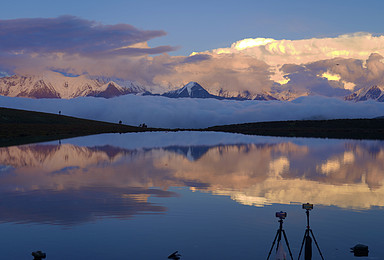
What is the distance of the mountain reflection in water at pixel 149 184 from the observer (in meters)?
28.5

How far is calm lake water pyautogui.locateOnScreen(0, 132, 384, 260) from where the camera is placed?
20.5m

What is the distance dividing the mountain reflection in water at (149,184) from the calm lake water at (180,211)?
0.27ft

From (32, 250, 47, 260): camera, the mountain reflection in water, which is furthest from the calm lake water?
(32, 250, 47, 260): camera

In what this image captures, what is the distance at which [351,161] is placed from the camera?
206 ft

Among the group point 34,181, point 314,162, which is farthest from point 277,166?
point 34,181

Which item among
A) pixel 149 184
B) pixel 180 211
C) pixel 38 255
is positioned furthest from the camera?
pixel 149 184

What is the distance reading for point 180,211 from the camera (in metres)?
28.1

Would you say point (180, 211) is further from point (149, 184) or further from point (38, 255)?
point (149, 184)

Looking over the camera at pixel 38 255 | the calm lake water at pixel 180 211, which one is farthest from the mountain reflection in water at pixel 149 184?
the camera at pixel 38 255

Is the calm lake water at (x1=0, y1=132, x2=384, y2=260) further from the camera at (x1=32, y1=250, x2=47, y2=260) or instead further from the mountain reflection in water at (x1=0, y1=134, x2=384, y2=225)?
the camera at (x1=32, y1=250, x2=47, y2=260)

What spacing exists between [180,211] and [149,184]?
37.3ft

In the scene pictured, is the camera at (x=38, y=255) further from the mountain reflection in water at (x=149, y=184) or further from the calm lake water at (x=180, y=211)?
the mountain reflection in water at (x=149, y=184)

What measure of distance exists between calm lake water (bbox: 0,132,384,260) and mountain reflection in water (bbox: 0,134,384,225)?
3.3 inches

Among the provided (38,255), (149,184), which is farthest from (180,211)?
(149,184)
